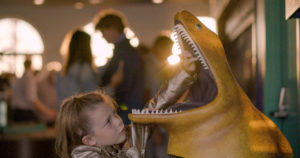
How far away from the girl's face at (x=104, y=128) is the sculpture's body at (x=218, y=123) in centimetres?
38

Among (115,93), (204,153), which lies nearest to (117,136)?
(204,153)

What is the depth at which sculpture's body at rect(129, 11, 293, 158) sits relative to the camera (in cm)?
97

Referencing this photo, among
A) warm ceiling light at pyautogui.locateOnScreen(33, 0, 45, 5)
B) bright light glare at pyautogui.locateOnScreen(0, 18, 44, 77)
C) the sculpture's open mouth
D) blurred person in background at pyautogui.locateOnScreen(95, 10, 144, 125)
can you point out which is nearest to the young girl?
the sculpture's open mouth

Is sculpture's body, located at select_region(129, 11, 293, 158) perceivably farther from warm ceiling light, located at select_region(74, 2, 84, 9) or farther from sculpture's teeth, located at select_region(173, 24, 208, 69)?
warm ceiling light, located at select_region(74, 2, 84, 9)

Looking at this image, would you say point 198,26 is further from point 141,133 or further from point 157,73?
point 157,73

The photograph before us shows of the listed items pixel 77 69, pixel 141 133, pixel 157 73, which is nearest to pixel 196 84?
pixel 141 133

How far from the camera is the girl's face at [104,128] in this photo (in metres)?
1.38

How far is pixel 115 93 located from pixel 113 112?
705 millimetres

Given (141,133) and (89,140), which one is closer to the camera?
(141,133)

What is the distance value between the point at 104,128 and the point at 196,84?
1.61 ft

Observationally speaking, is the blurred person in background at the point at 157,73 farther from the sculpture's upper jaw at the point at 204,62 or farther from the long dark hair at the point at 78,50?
the sculpture's upper jaw at the point at 204,62

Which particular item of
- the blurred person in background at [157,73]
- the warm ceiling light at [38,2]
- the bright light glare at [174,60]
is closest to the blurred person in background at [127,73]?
the blurred person in background at [157,73]

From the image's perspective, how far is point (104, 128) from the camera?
1.40 meters

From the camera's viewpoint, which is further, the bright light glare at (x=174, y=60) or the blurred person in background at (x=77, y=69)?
the blurred person in background at (x=77, y=69)
